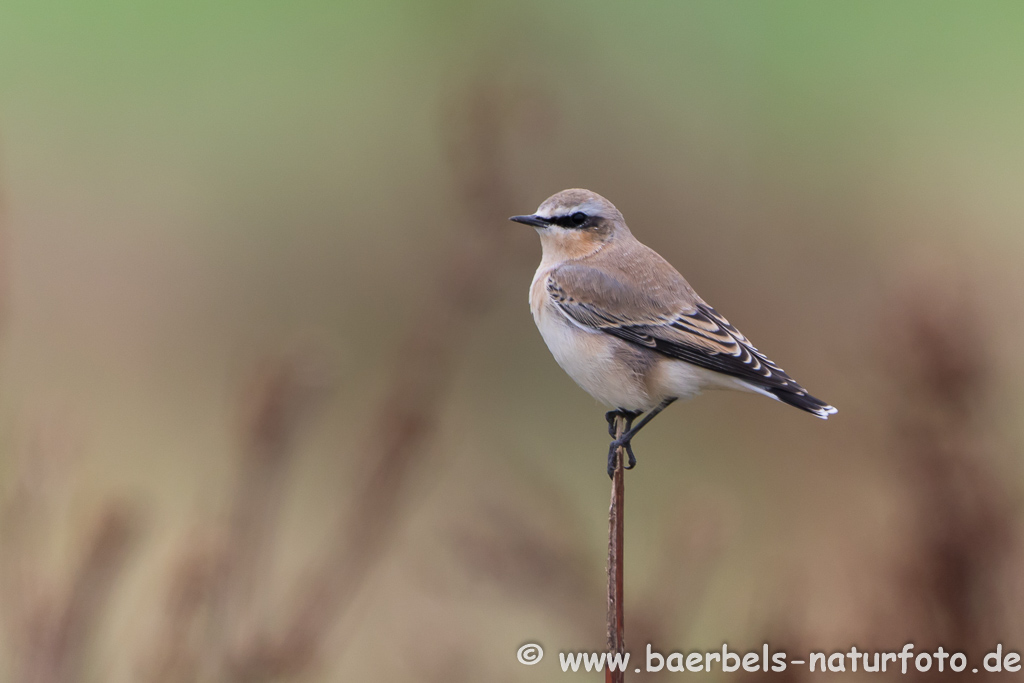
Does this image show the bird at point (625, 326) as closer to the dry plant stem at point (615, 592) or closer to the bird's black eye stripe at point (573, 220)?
the bird's black eye stripe at point (573, 220)

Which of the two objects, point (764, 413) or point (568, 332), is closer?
point (568, 332)

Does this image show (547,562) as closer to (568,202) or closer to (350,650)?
(568,202)

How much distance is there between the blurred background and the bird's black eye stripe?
307 mm

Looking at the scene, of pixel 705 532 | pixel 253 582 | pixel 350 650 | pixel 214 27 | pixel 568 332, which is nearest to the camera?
pixel 253 582

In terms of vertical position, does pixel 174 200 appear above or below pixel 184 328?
above

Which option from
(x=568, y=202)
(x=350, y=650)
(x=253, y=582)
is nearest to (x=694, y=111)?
(x=568, y=202)

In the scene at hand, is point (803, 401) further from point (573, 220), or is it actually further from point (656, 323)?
point (573, 220)

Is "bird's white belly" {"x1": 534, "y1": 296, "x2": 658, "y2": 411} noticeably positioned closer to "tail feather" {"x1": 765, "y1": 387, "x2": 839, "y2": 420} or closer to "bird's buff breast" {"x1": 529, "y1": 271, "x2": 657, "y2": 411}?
"bird's buff breast" {"x1": 529, "y1": 271, "x2": 657, "y2": 411}

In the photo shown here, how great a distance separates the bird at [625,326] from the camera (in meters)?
3.73

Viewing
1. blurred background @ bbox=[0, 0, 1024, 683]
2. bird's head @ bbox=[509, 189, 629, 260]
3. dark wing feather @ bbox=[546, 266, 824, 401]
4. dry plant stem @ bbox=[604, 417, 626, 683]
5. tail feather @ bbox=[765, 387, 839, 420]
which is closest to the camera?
dry plant stem @ bbox=[604, 417, 626, 683]

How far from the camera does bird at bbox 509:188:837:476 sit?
12.2ft

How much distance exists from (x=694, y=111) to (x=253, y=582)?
6.45 metres

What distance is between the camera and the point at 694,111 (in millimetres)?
8328

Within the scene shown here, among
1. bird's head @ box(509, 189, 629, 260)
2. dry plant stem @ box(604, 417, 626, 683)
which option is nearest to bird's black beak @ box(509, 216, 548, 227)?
bird's head @ box(509, 189, 629, 260)
